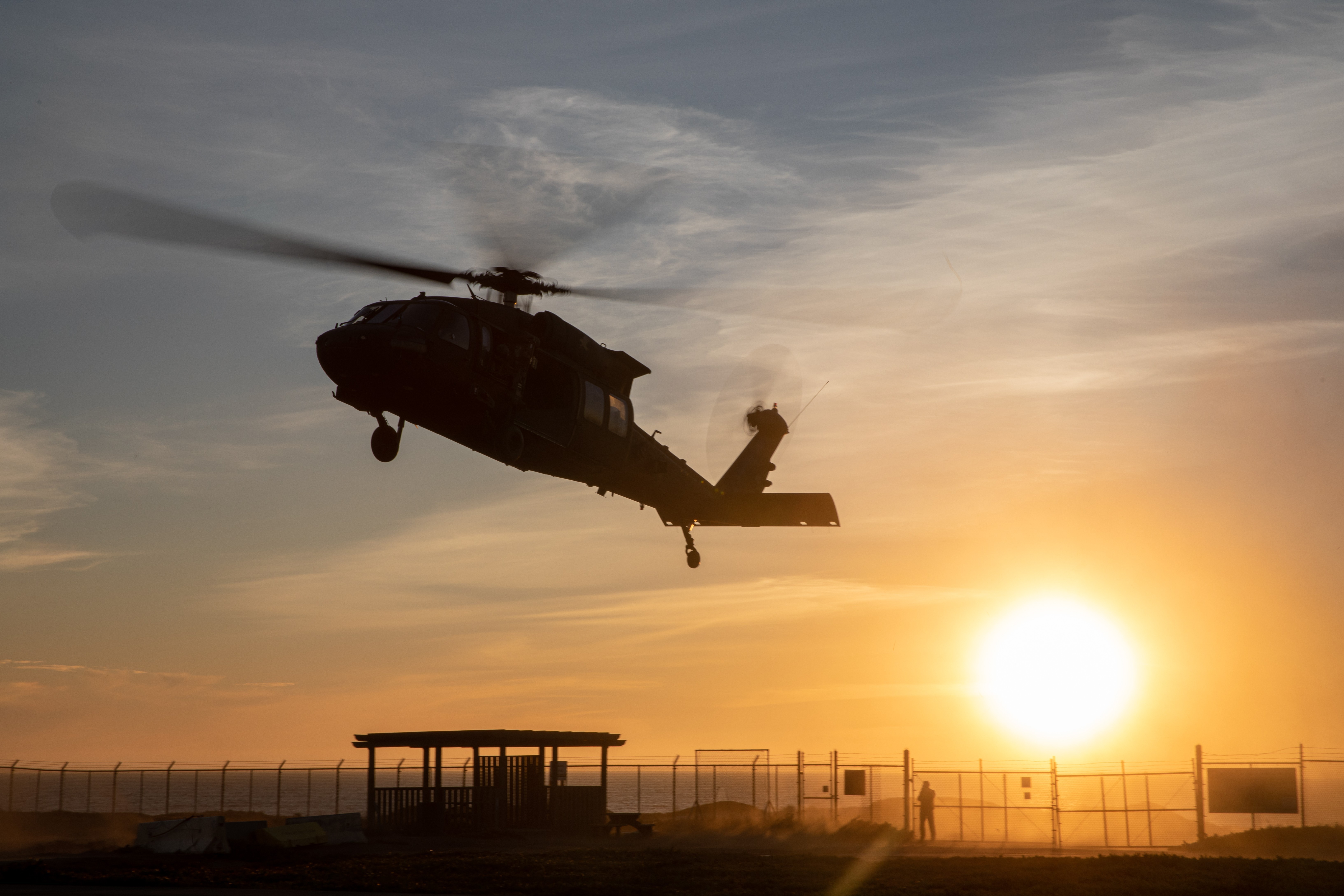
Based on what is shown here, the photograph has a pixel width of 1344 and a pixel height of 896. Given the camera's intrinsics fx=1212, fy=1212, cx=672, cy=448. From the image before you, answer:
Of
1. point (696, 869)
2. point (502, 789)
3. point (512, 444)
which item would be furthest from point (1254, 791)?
point (512, 444)

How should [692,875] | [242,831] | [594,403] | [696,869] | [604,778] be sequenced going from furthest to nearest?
[604,778] → [242,831] → [696,869] → [692,875] → [594,403]

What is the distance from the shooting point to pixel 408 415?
19891mm

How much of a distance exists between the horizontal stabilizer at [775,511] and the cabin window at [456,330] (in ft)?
28.4

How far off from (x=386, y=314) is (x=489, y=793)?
825 inches

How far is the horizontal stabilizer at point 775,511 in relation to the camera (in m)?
27.7

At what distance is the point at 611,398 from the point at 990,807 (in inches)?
933

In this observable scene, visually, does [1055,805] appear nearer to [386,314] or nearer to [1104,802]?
[1104,802]

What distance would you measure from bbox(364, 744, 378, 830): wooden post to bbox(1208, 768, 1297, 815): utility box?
79.2 feet

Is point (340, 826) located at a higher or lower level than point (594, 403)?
lower

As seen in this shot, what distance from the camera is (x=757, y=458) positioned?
3034 centimetres

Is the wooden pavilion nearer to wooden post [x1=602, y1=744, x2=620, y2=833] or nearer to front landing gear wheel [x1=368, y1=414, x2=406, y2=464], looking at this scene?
wooden post [x1=602, y1=744, x2=620, y2=833]

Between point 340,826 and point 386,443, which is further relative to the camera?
point 340,826

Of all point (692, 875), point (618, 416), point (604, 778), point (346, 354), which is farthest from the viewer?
point (604, 778)

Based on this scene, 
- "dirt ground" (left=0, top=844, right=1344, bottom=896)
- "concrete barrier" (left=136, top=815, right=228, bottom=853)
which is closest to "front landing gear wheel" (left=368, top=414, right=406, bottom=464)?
"dirt ground" (left=0, top=844, right=1344, bottom=896)
